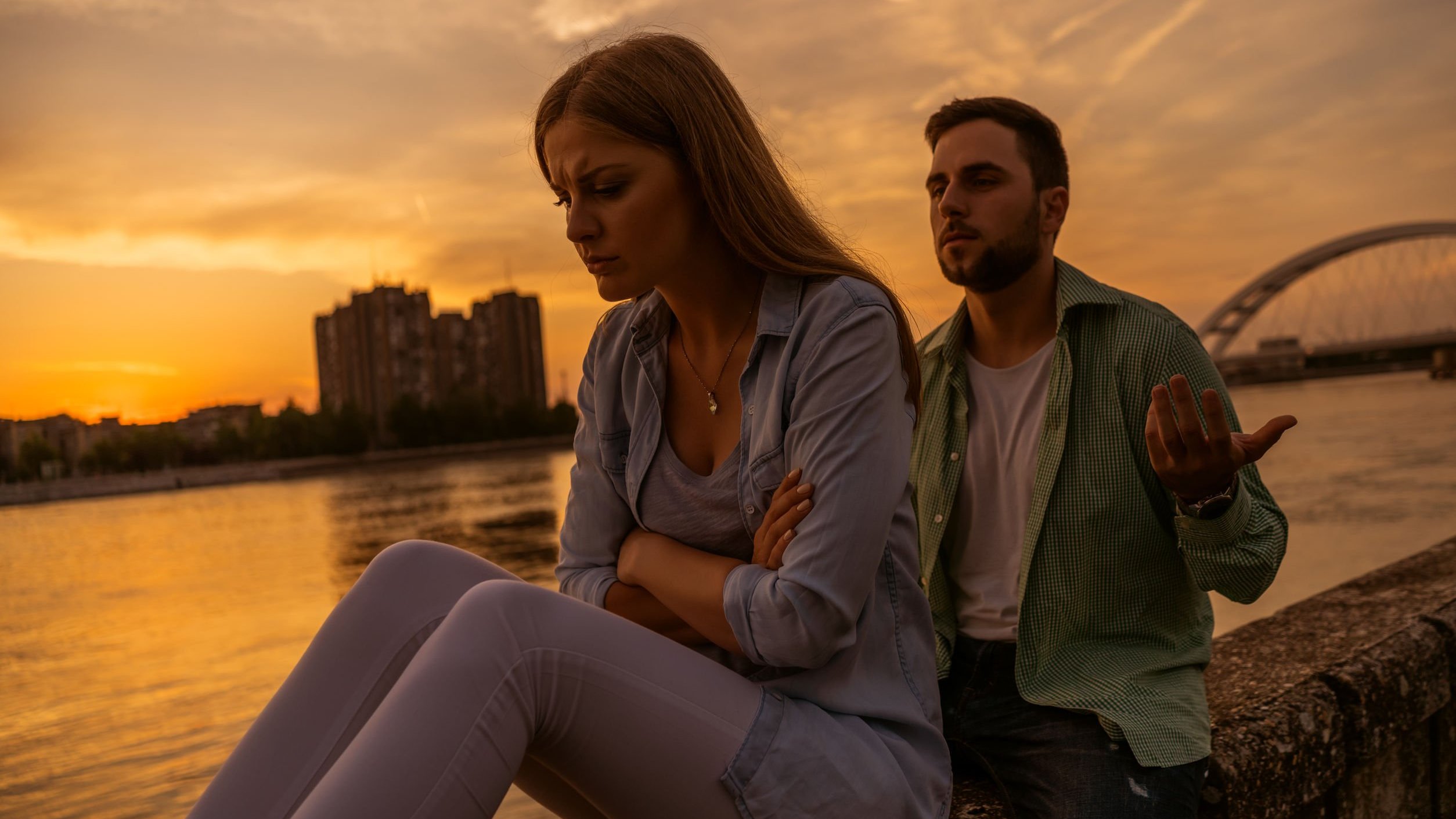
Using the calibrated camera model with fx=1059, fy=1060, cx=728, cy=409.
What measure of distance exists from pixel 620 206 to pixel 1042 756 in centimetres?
99

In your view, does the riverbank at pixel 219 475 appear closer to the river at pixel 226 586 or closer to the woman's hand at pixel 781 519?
the river at pixel 226 586

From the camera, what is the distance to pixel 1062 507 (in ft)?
5.46

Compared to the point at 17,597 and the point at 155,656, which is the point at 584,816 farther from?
the point at 17,597

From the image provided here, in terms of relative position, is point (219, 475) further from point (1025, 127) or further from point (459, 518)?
point (1025, 127)

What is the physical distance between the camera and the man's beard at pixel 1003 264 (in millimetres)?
1903

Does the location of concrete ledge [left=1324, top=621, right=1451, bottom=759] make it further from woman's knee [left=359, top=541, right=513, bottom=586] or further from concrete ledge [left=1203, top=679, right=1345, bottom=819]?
woman's knee [left=359, top=541, right=513, bottom=586]

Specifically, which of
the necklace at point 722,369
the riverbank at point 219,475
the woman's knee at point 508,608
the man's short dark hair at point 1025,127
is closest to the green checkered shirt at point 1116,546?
the man's short dark hair at point 1025,127

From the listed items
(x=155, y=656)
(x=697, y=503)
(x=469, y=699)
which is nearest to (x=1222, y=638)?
(x=697, y=503)

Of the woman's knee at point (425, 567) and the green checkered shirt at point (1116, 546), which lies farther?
the green checkered shirt at point (1116, 546)

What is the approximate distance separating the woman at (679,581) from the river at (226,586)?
3492 mm

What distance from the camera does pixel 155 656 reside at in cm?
955

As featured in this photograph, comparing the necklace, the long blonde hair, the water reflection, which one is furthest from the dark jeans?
the water reflection

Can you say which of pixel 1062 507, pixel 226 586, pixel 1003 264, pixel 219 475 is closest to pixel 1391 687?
pixel 1062 507

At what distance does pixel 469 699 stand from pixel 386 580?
1.15 feet
